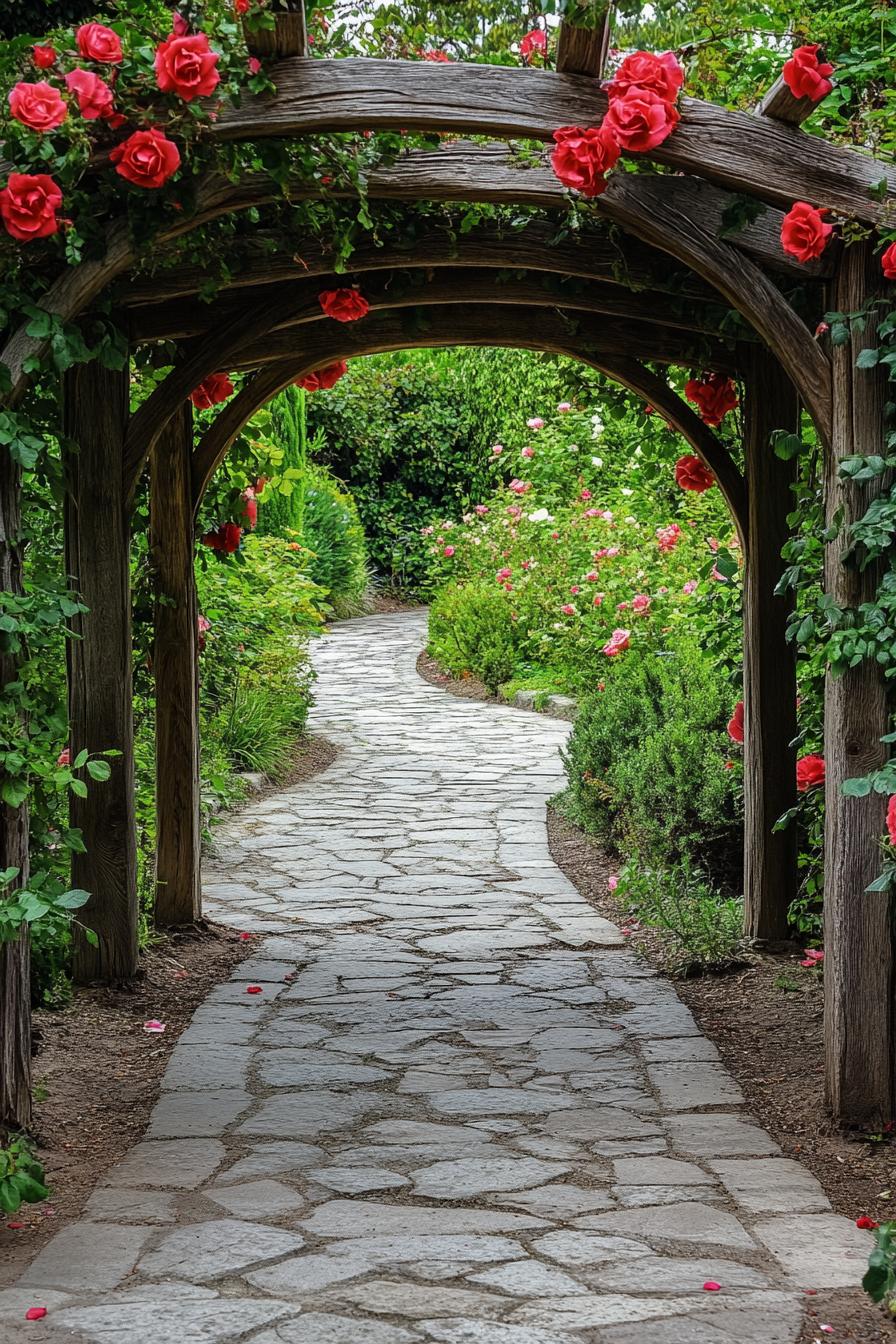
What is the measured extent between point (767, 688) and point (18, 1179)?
11.0 feet

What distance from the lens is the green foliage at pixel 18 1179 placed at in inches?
125

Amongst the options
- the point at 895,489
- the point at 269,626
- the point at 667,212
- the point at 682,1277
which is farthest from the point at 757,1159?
the point at 269,626

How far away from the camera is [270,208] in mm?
4227

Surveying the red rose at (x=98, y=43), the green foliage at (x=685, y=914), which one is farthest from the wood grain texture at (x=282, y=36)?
the green foliage at (x=685, y=914)

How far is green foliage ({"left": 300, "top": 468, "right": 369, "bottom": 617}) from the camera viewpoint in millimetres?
16797

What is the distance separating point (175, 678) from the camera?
5.87m

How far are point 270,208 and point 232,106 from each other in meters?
0.85

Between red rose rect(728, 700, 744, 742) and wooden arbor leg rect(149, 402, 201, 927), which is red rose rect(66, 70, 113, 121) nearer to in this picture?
wooden arbor leg rect(149, 402, 201, 927)

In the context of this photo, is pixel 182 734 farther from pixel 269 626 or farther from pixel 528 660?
pixel 528 660

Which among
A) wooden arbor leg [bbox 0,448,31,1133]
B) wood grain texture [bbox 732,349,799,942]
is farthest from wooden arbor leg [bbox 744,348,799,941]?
wooden arbor leg [bbox 0,448,31,1133]

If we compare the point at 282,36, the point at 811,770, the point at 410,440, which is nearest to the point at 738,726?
the point at 811,770

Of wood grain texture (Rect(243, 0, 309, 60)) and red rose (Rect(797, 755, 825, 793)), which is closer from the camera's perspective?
wood grain texture (Rect(243, 0, 309, 60))

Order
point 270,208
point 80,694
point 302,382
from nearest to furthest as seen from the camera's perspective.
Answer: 1. point 270,208
2. point 80,694
3. point 302,382

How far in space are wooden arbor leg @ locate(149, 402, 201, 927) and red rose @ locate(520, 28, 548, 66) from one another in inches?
97.2
